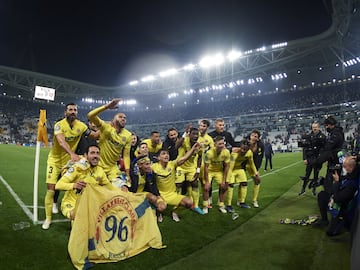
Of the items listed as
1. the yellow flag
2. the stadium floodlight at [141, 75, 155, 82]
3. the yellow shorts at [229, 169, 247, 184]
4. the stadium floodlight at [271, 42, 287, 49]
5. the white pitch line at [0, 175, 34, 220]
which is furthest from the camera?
the stadium floodlight at [141, 75, 155, 82]

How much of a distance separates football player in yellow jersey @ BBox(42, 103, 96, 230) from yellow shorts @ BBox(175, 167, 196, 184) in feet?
7.67

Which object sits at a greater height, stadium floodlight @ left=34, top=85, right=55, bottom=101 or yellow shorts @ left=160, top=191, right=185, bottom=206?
stadium floodlight @ left=34, top=85, right=55, bottom=101

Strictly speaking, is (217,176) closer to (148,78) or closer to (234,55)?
(234,55)

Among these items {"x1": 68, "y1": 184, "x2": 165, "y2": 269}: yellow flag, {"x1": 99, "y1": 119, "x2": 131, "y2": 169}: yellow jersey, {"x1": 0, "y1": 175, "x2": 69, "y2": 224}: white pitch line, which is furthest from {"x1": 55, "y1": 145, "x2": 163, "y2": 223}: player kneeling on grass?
{"x1": 0, "y1": 175, "x2": 69, "y2": 224}: white pitch line

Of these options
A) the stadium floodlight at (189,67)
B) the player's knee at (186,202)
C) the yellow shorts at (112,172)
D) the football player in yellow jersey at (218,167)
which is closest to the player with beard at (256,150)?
the football player in yellow jersey at (218,167)

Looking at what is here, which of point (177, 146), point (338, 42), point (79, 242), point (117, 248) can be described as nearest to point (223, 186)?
point (177, 146)

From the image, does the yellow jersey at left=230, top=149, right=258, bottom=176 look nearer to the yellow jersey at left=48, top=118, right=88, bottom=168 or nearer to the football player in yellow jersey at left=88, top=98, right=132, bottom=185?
the football player in yellow jersey at left=88, top=98, right=132, bottom=185

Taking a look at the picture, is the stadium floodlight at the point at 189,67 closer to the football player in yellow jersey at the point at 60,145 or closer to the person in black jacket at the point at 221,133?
the person in black jacket at the point at 221,133

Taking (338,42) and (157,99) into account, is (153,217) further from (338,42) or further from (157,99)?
(157,99)

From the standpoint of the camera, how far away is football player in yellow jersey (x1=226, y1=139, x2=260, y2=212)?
769cm

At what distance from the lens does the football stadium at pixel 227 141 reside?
15.4 ft

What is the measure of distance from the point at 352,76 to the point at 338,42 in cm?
1423

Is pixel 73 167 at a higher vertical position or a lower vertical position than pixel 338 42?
lower

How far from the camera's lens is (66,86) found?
148 ft
